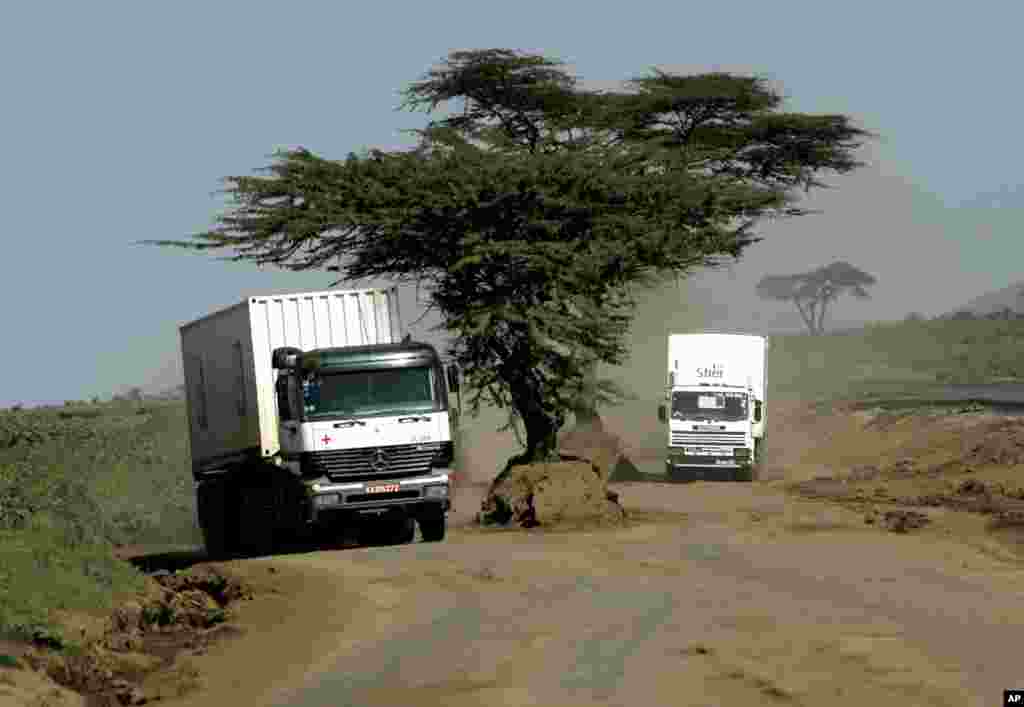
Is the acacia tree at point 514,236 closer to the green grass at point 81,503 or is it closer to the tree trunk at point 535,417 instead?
the tree trunk at point 535,417

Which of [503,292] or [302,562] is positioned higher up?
[503,292]

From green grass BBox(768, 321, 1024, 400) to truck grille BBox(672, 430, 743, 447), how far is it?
36270 mm

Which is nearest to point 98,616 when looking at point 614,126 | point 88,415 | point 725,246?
point 725,246

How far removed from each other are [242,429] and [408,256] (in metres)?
8.31

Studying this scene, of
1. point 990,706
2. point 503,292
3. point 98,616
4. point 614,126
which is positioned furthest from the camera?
point 614,126

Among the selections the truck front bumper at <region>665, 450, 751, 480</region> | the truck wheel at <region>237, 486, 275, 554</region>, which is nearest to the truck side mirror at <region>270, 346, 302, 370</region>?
the truck wheel at <region>237, 486, 275, 554</region>

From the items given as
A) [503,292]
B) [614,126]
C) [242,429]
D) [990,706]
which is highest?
[614,126]

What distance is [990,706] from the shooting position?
15.1 m

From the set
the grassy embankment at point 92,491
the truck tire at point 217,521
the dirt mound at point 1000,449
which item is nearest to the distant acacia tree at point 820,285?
the grassy embankment at point 92,491

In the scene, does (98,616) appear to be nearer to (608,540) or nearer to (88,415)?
(608,540)

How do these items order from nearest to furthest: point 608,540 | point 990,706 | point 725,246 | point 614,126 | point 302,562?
point 990,706
point 302,562
point 608,540
point 725,246
point 614,126

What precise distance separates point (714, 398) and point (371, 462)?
22.0 meters

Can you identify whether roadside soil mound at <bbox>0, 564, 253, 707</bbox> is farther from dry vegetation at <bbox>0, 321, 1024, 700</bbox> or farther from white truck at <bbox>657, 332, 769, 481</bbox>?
white truck at <bbox>657, 332, 769, 481</bbox>

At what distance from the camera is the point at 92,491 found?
3909 centimetres
